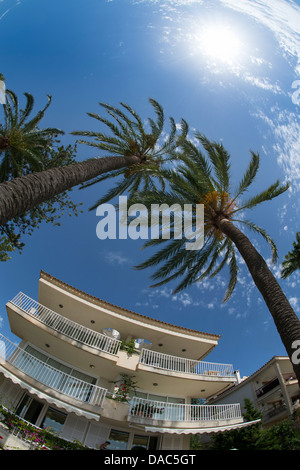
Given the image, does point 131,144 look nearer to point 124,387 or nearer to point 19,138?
point 19,138

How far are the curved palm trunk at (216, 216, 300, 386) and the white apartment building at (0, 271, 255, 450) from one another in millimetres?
9332

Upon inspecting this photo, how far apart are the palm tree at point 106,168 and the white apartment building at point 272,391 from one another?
18.6m

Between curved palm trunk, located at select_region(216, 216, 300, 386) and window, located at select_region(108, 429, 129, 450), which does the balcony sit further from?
curved palm trunk, located at select_region(216, 216, 300, 386)

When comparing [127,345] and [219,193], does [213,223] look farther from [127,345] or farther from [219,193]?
[127,345]

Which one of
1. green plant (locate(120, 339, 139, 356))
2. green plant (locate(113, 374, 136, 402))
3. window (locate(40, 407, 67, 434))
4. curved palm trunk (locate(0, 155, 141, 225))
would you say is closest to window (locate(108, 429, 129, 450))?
green plant (locate(113, 374, 136, 402))

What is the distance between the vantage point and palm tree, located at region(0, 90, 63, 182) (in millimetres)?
11352

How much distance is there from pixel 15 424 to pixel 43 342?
14.1 feet

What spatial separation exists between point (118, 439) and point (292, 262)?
18135mm

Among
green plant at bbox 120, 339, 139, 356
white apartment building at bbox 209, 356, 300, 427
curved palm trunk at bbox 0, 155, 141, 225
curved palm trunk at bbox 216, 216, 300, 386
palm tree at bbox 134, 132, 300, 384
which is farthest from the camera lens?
white apartment building at bbox 209, 356, 300, 427

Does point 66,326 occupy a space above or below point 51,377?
above

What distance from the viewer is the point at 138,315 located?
50.2ft

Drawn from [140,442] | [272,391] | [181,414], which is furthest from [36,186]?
[272,391]

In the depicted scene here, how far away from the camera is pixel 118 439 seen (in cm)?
1123

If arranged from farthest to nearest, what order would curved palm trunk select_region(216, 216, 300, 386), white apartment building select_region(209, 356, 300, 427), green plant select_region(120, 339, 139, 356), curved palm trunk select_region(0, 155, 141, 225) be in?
white apartment building select_region(209, 356, 300, 427) → green plant select_region(120, 339, 139, 356) → curved palm trunk select_region(216, 216, 300, 386) → curved palm trunk select_region(0, 155, 141, 225)
